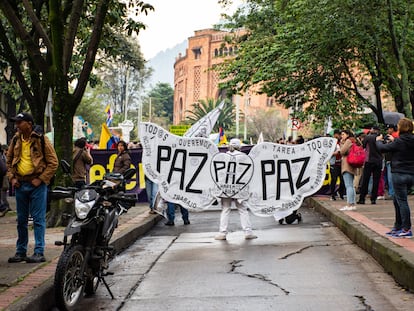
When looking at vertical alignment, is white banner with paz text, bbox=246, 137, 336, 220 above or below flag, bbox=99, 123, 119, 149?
below

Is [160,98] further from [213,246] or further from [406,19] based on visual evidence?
[213,246]

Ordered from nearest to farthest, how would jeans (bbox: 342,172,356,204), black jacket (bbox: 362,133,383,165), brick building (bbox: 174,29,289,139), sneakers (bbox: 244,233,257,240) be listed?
1. sneakers (bbox: 244,233,257,240)
2. jeans (bbox: 342,172,356,204)
3. black jacket (bbox: 362,133,383,165)
4. brick building (bbox: 174,29,289,139)

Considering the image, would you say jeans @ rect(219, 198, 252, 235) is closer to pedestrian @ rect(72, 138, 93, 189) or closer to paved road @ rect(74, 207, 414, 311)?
paved road @ rect(74, 207, 414, 311)

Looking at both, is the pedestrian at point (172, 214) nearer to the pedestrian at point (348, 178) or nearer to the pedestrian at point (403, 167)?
the pedestrian at point (348, 178)

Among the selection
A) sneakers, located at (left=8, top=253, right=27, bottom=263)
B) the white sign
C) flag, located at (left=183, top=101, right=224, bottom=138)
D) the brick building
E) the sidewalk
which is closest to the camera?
the sidewalk

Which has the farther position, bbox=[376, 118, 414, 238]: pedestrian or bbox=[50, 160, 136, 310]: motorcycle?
bbox=[376, 118, 414, 238]: pedestrian

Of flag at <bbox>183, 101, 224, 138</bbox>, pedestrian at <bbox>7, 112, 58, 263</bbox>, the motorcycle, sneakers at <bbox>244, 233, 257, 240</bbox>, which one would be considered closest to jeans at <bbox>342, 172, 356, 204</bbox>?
flag at <bbox>183, 101, 224, 138</bbox>

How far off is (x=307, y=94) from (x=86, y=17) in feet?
33.7

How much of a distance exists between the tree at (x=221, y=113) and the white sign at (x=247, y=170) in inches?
3280

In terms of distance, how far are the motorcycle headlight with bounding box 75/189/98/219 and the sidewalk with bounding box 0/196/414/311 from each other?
0.76m

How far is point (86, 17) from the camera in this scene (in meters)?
17.3

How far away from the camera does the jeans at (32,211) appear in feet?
28.4

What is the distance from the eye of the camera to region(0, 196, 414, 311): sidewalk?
266 inches

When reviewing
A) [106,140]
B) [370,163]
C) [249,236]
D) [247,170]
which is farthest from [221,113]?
[249,236]
